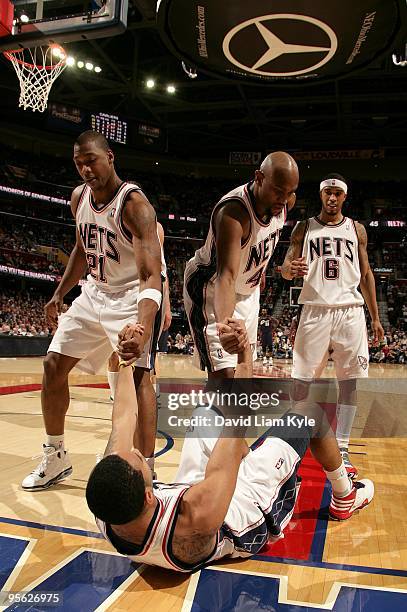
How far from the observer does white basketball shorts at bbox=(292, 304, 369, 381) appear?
12.4ft

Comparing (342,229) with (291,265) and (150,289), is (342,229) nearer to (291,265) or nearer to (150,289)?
(291,265)

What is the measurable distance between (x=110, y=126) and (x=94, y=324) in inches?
960

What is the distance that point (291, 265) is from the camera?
3670 mm

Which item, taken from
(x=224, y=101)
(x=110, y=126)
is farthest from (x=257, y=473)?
(x=110, y=126)

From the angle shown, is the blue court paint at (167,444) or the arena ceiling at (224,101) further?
the arena ceiling at (224,101)

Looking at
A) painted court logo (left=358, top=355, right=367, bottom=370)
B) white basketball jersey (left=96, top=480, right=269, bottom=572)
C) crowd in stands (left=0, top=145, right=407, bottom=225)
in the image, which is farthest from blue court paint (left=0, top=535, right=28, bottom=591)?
crowd in stands (left=0, top=145, right=407, bottom=225)

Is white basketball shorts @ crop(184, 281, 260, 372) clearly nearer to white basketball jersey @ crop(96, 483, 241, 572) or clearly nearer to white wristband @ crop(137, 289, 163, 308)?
white wristband @ crop(137, 289, 163, 308)

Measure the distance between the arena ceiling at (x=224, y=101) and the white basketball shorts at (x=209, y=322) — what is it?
1439 cm

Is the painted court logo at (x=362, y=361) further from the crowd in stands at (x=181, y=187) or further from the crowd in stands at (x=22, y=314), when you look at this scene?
→ the crowd in stands at (x=181, y=187)

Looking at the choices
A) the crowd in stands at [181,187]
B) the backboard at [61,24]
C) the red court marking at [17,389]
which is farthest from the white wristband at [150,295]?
the crowd in stands at [181,187]

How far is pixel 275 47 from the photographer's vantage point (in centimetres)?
585

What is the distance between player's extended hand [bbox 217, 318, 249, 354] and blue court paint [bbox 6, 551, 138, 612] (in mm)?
986

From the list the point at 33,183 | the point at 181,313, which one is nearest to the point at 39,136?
the point at 33,183

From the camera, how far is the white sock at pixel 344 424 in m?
3.71
